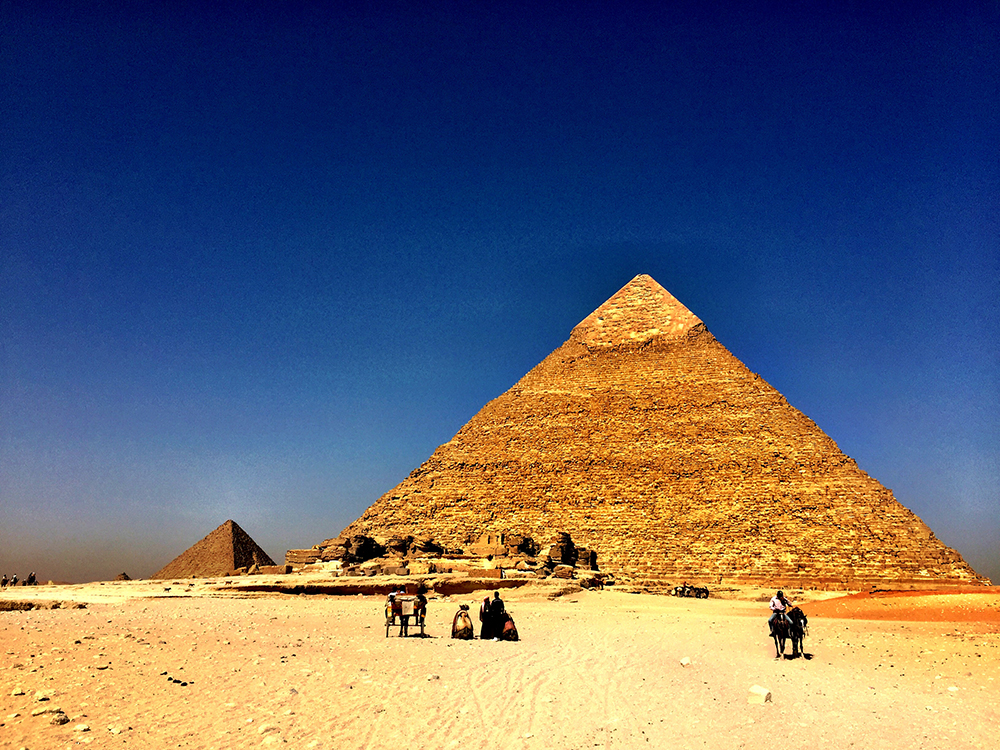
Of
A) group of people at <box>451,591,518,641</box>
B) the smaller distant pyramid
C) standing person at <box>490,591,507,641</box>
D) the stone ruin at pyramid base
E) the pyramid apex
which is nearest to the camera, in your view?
group of people at <box>451,591,518,641</box>

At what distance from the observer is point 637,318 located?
162 feet

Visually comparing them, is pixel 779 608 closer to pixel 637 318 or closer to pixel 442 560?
pixel 442 560

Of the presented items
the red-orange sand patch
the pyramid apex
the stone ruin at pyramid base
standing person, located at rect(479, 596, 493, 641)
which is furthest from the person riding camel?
the pyramid apex

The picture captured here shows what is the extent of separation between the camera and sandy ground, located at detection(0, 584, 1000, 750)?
398 cm

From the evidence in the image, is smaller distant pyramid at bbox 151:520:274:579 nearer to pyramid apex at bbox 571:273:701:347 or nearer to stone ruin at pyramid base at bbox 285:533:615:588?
stone ruin at pyramid base at bbox 285:533:615:588

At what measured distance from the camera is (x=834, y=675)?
7121mm

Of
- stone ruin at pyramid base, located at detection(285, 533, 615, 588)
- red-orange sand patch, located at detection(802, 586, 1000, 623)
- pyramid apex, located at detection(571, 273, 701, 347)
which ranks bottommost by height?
red-orange sand patch, located at detection(802, 586, 1000, 623)

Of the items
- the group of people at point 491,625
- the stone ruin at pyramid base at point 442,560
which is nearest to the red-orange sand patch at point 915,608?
the stone ruin at pyramid base at point 442,560

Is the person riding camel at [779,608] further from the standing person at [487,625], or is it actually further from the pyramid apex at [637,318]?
the pyramid apex at [637,318]

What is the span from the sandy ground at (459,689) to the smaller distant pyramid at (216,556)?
73.7 ft

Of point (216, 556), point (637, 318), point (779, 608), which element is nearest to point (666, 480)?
point (637, 318)

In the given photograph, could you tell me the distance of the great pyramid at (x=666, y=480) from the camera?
2897 cm

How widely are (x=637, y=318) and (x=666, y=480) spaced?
16.8 m

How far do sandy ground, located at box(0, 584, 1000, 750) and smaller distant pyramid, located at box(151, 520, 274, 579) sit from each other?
22.5 meters
